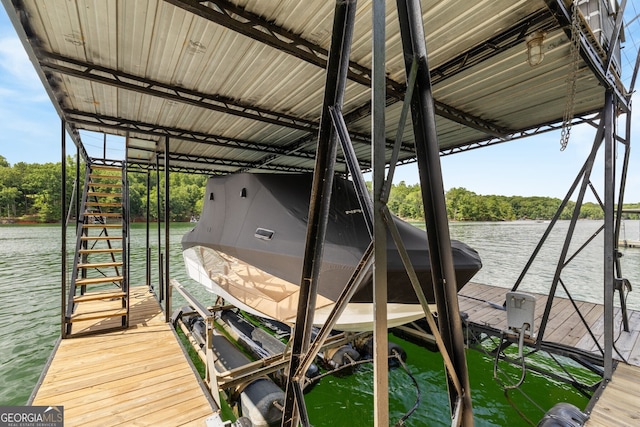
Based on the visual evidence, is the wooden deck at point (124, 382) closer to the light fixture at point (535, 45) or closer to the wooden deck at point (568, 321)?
the wooden deck at point (568, 321)

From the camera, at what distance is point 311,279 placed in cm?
183

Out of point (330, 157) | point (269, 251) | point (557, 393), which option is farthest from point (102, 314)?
point (557, 393)

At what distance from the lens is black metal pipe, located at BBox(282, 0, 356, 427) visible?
1.58 meters

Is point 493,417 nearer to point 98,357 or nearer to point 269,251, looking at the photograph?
point 269,251

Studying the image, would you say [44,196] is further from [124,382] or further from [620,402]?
[620,402]

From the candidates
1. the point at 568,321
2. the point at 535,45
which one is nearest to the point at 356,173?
the point at 535,45

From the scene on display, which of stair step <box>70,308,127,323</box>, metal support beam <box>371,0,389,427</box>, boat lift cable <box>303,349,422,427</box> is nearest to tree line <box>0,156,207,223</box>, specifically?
stair step <box>70,308,127,323</box>

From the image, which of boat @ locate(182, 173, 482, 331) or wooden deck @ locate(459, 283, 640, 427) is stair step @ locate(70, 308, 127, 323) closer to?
boat @ locate(182, 173, 482, 331)

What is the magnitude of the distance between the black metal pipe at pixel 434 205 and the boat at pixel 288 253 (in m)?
1.18

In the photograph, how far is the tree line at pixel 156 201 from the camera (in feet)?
118

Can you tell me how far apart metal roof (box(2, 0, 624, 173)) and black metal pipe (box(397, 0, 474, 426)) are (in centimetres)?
150

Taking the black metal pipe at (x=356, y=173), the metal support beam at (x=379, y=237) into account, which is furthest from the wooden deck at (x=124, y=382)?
the black metal pipe at (x=356, y=173)

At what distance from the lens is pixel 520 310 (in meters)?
3.52

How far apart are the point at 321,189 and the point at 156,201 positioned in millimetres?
33746
